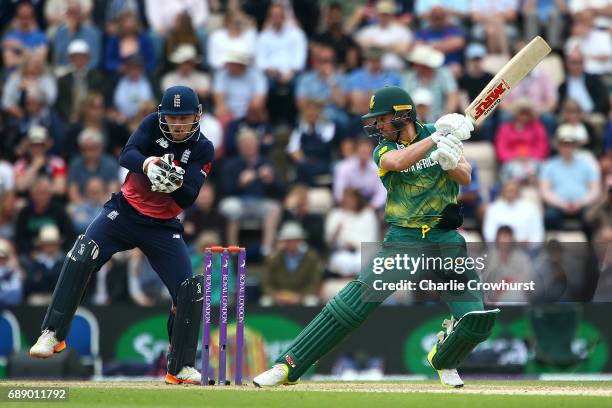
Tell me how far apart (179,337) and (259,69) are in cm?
736

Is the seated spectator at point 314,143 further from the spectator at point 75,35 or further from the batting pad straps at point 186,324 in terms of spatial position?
the batting pad straps at point 186,324

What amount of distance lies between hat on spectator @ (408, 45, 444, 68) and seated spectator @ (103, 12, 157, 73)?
3.41 m

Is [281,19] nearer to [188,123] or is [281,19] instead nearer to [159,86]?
[159,86]

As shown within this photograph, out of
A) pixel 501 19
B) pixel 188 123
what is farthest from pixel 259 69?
pixel 188 123

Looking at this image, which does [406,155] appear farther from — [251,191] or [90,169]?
[90,169]

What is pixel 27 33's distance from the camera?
17438mm

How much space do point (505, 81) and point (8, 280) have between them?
22.4 ft

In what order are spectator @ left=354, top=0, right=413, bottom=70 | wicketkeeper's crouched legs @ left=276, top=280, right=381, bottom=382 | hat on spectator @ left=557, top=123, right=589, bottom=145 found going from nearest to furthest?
1. wicketkeeper's crouched legs @ left=276, top=280, right=381, bottom=382
2. hat on spectator @ left=557, top=123, right=589, bottom=145
3. spectator @ left=354, top=0, right=413, bottom=70

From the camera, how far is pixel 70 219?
15.1 metres

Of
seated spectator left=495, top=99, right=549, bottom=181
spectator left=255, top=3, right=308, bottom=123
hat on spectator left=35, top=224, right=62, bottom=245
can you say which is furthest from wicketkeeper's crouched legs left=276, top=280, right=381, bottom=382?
spectator left=255, top=3, right=308, bottom=123

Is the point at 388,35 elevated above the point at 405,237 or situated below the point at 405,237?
above

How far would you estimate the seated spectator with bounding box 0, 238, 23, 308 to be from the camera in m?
14.1

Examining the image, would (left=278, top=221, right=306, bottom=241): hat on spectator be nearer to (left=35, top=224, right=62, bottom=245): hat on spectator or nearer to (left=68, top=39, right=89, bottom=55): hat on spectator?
(left=35, top=224, right=62, bottom=245): hat on spectator

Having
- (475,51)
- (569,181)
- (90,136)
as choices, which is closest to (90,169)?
(90,136)
